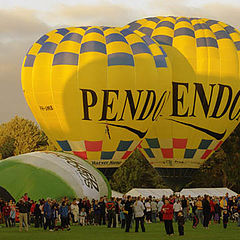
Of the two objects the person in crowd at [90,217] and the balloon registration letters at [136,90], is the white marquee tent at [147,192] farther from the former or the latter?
the person in crowd at [90,217]

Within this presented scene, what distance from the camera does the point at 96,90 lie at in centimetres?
3581

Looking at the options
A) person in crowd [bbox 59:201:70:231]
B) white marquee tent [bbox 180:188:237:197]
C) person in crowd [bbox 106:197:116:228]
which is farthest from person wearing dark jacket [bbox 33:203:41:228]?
white marquee tent [bbox 180:188:237:197]

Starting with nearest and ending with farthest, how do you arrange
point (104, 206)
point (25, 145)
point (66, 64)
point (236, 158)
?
point (104, 206) → point (66, 64) → point (236, 158) → point (25, 145)

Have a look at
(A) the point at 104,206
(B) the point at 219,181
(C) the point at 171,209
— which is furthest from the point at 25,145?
(C) the point at 171,209

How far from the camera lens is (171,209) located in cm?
2202

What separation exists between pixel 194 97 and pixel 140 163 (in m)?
29.1

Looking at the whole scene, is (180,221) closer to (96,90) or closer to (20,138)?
(96,90)

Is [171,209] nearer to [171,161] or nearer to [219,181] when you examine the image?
[171,161]

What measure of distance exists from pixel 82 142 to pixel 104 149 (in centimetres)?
123

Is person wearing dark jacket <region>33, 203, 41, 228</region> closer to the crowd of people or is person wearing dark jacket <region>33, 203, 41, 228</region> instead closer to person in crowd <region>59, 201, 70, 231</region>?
the crowd of people

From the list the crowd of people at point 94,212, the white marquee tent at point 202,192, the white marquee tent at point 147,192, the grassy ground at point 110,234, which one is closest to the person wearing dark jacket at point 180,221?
the crowd of people at point 94,212

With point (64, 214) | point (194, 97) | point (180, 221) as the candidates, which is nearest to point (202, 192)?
point (194, 97)

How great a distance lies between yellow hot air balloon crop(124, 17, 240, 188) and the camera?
4022 centimetres

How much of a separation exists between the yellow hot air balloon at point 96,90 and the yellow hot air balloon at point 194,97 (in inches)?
113
